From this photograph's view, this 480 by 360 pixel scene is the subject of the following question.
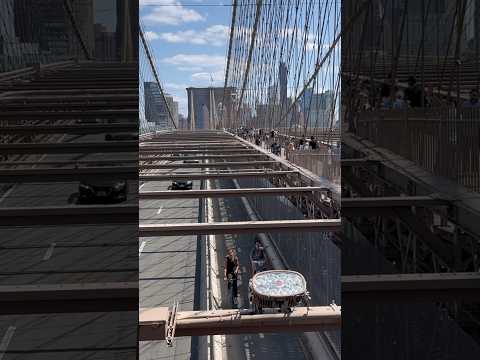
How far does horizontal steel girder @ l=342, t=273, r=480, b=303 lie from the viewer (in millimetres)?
1623

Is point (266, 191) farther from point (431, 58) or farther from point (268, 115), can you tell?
point (268, 115)

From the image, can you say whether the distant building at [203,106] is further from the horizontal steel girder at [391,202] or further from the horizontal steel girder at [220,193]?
the horizontal steel girder at [391,202]

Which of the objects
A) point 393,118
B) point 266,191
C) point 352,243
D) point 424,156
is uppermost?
point 393,118

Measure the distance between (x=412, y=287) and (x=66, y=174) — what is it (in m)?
1.26

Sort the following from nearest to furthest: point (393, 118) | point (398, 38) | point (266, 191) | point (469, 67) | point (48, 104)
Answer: point (393, 118), point (398, 38), point (469, 67), point (48, 104), point (266, 191)

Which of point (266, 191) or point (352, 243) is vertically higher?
point (352, 243)

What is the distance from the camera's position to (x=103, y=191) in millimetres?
2082

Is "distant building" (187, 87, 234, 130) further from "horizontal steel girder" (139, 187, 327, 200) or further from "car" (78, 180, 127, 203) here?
"car" (78, 180, 127, 203)

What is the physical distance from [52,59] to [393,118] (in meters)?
1.95

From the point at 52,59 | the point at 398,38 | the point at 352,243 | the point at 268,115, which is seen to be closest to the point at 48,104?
the point at 52,59

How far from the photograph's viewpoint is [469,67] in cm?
310

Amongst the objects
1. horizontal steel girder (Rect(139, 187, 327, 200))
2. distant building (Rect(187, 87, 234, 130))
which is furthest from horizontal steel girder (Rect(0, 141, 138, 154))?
distant building (Rect(187, 87, 234, 130))

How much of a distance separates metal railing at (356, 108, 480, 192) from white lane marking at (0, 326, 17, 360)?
1.37 meters

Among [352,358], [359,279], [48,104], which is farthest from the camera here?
[48,104]
